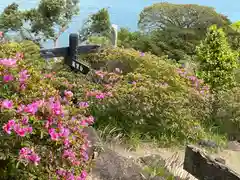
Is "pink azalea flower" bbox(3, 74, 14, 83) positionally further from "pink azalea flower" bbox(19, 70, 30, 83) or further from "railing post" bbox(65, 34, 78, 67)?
"railing post" bbox(65, 34, 78, 67)

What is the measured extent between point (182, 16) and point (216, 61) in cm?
341

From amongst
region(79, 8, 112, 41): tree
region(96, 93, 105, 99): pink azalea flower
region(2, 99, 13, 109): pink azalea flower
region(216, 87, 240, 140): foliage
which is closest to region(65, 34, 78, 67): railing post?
region(96, 93, 105, 99): pink azalea flower

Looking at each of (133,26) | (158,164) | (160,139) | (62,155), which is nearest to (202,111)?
(160,139)

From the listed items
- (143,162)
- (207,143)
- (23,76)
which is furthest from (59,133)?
(207,143)

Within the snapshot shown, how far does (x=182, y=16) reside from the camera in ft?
31.0

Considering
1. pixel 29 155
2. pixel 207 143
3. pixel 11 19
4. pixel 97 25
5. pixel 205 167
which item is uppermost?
pixel 29 155

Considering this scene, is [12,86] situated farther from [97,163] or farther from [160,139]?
[160,139]

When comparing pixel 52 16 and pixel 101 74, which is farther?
pixel 52 16

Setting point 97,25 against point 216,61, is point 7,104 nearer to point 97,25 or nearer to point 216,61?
point 216,61

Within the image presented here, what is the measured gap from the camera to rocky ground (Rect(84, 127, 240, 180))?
2699mm

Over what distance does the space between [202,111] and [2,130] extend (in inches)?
117

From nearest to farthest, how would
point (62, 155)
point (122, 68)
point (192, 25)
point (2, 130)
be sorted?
point (2, 130) → point (62, 155) → point (122, 68) → point (192, 25)

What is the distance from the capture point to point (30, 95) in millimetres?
2064

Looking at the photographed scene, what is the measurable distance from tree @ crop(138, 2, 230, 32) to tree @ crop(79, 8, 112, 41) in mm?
2075
